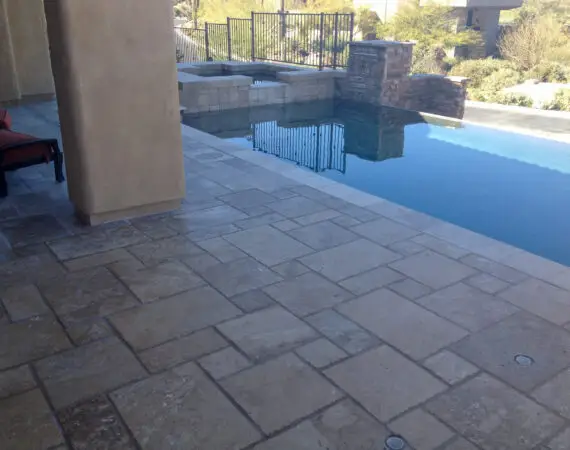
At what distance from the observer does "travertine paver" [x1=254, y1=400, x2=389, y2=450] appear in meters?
1.83

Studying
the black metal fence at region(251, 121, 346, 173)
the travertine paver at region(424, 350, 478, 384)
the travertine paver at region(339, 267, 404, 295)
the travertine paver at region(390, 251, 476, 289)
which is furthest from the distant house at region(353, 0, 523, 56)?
the travertine paver at region(424, 350, 478, 384)

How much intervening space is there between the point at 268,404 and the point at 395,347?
669mm

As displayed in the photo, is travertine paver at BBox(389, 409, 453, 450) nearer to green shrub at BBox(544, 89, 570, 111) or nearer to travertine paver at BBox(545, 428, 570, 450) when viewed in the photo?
travertine paver at BBox(545, 428, 570, 450)

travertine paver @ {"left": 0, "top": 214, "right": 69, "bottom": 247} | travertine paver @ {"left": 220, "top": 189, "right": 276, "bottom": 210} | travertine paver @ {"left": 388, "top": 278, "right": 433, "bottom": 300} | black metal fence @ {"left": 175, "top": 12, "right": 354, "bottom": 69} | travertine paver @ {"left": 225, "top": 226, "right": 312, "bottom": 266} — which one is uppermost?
black metal fence @ {"left": 175, "top": 12, "right": 354, "bottom": 69}

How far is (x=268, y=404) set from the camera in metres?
2.03

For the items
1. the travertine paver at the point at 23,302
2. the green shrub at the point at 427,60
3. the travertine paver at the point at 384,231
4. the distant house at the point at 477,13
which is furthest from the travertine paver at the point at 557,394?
the distant house at the point at 477,13

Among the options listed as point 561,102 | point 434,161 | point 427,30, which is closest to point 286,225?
point 434,161

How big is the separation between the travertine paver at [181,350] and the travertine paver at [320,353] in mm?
357

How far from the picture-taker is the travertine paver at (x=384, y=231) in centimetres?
356

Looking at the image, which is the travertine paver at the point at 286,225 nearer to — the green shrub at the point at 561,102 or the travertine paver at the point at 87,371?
the travertine paver at the point at 87,371

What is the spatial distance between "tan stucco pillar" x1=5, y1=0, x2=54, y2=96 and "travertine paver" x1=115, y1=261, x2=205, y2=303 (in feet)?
21.9

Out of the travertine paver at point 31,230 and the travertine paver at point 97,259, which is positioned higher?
the travertine paver at point 31,230

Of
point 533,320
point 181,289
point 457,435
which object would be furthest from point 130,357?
point 533,320

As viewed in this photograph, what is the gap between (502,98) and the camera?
11125 mm
